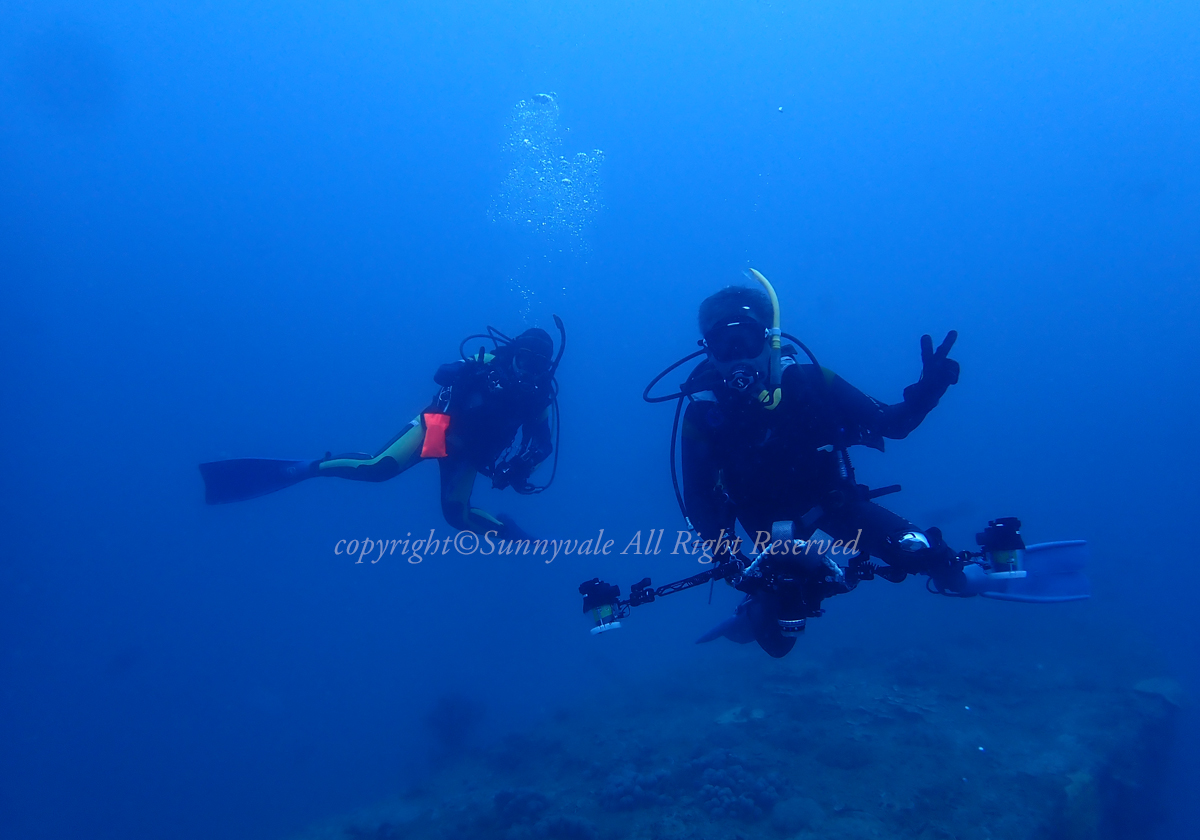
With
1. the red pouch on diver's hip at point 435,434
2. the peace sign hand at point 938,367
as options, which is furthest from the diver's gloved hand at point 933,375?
the red pouch on diver's hip at point 435,434

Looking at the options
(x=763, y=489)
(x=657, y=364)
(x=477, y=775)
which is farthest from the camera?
(x=657, y=364)

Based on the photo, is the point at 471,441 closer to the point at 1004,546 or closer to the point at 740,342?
the point at 740,342

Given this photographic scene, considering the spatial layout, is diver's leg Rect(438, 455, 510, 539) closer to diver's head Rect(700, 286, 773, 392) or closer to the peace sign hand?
diver's head Rect(700, 286, 773, 392)

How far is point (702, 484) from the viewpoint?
3.80m

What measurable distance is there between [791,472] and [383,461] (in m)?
5.51

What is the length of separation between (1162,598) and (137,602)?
53.9 metres

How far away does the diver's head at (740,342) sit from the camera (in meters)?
3.44

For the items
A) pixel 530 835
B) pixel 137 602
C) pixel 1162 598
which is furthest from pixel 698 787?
pixel 137 602

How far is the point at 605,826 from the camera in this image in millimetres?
7762

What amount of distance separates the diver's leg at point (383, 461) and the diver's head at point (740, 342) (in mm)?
4946

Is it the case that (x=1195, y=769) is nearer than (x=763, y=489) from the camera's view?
No

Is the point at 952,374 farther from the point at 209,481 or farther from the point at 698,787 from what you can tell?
the point at 209,481

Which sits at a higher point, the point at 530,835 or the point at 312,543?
the point at 312,543

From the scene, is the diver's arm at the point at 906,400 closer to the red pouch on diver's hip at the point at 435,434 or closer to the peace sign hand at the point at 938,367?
the peace sign hand at the point at 938,367
